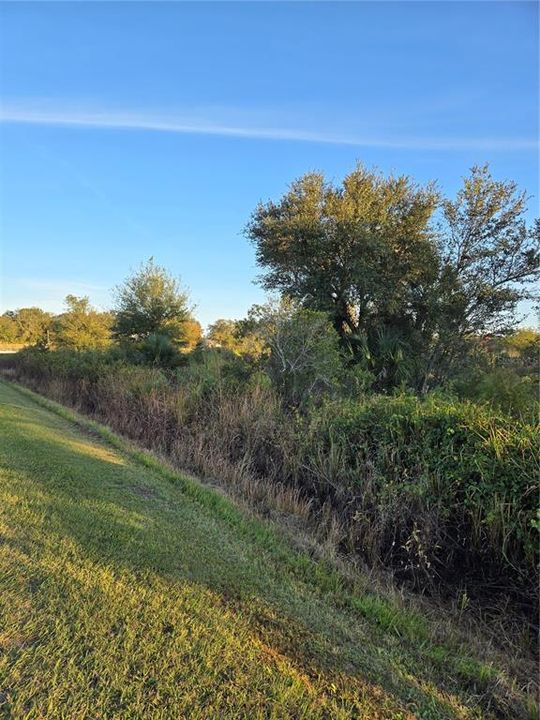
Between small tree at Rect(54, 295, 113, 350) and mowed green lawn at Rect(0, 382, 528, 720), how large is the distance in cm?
2017

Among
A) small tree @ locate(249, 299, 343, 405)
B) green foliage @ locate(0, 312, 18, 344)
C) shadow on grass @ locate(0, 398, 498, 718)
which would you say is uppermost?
green foliage @ locate(0, 312, 18, 344)

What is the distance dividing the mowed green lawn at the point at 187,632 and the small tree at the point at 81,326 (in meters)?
20.2

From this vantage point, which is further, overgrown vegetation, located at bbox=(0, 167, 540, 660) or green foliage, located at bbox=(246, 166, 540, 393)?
green foliage, located at bbox=(246, 166, 540, 393)

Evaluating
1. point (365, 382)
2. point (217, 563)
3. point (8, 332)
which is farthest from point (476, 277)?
point (8, 332)

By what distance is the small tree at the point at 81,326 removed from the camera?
22934 millimetres

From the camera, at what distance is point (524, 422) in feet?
14.3

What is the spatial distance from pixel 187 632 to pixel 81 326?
24194 mm

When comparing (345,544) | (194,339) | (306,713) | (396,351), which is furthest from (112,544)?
(194,339)

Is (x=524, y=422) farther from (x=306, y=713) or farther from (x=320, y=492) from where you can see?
(x=306, y=713)

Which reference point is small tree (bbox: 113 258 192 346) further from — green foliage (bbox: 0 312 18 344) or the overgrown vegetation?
green foliage (bbox: 0 312 18 344)

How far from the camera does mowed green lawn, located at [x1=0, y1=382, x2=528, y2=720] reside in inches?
77.4

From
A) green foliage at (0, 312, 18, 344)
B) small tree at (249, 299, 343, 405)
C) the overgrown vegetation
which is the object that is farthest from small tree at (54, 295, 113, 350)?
green foliage at (0, 312, 18, 344)

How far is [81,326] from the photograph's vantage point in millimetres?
24219

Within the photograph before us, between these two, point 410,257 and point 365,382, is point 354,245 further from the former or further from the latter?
point 365,382
